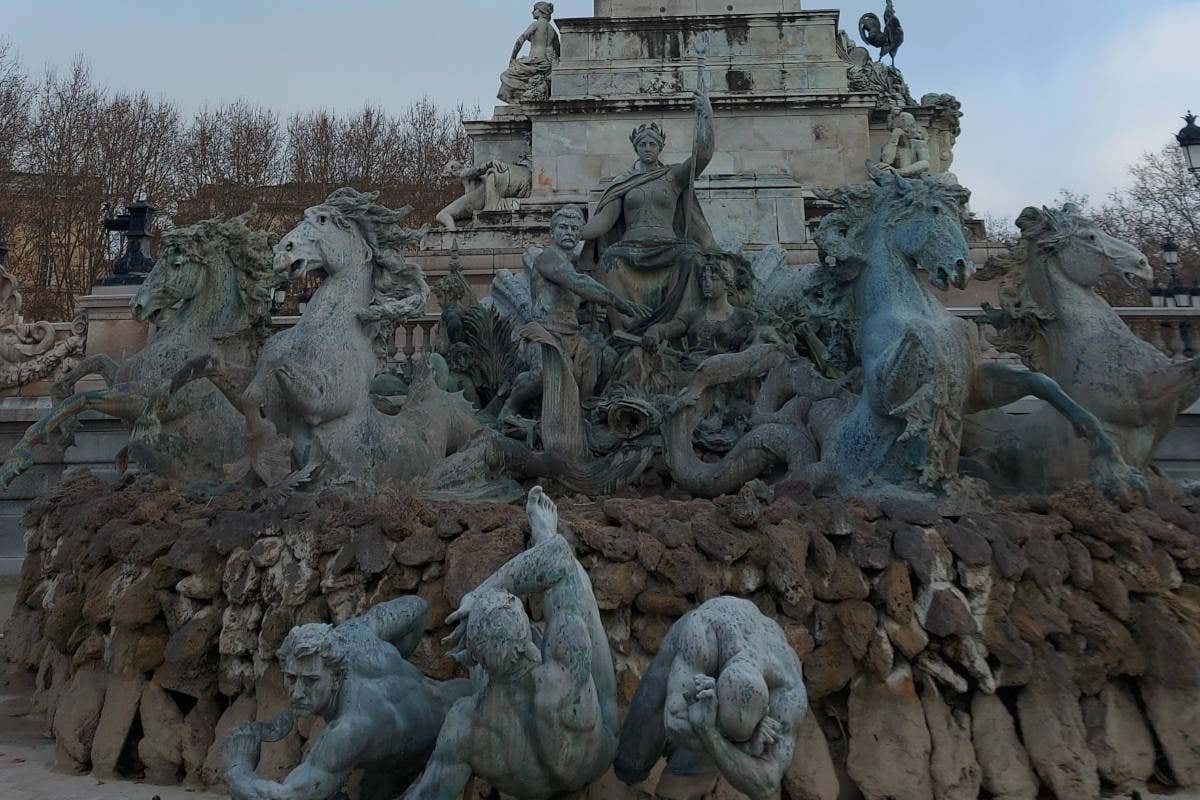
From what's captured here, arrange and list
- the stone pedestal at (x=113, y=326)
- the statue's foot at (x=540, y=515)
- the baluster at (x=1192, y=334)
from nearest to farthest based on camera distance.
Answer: the statue's foot at (x=540, y=515)
the baluster at (x=1192, y=334)
the stone pedestal at (x=113, y=326)

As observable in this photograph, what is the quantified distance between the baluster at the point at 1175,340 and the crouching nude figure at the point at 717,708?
28.3 ft

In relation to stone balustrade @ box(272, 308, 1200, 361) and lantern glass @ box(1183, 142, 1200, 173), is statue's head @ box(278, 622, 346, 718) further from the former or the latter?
lantern glass @ box(1183, 142, 1200, 173)

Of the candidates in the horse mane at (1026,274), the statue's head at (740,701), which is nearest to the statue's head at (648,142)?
the horse mane at (1026,274)

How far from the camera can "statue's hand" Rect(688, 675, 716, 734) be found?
2744mm

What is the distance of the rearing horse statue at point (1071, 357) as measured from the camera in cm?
527

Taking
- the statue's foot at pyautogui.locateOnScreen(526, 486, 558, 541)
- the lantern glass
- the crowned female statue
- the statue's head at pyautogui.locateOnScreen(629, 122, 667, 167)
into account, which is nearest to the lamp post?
the lantern glass

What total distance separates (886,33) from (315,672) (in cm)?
1916

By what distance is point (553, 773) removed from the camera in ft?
9.74

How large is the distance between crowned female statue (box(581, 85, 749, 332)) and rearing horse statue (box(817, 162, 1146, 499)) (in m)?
1.84

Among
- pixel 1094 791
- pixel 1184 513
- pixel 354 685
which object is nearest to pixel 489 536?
pixel 354 685

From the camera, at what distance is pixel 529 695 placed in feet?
9.61

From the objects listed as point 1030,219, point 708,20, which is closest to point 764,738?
point 1030,219

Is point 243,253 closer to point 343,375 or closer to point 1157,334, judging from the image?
point 343,375

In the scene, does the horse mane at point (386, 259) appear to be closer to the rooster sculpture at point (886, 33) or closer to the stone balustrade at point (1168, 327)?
the stone balustrade at point (1168, 327)
